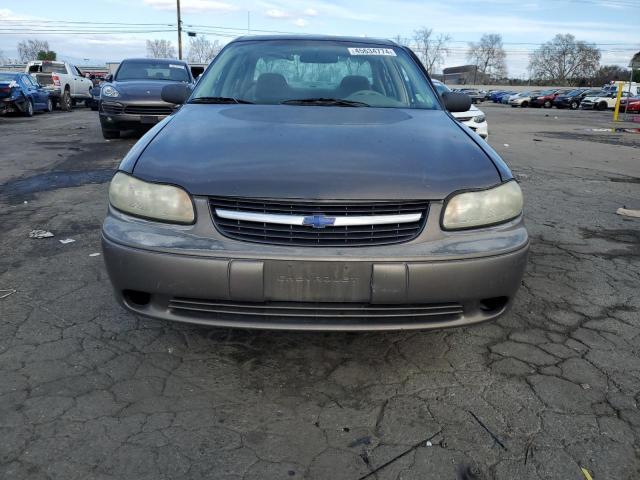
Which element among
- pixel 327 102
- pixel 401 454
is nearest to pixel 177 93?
pixel 327 102

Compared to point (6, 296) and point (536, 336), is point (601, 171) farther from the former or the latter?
point (6, 296)

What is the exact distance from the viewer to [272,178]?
2.20 meters

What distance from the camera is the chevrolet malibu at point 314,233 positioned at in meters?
2.11

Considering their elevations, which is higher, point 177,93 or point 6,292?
point 177,93

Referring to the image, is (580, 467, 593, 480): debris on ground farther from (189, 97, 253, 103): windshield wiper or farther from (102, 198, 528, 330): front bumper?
(189, 97, 253, 103): windshield wiper

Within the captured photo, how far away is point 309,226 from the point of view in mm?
2145

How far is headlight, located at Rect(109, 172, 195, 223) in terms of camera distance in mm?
2240

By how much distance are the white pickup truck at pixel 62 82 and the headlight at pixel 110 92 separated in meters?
12.7

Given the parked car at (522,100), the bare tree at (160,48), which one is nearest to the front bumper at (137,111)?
the parked car at (522,100)

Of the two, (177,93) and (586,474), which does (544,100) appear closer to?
(177,93)

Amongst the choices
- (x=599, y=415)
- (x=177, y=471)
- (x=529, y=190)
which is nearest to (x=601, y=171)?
(x=529, y=190)

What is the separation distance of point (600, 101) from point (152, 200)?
43738 millimetres

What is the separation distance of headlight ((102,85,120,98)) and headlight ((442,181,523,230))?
975 cm

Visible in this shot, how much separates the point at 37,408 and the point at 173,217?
964mm
